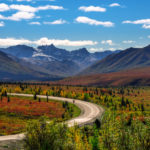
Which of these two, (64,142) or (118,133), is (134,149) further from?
(64,142)

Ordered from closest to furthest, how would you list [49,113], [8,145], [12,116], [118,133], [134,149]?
[134,149], [118,133], [8,145], [12,116], [49,113]

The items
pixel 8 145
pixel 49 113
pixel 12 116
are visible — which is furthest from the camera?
pixel 49 113

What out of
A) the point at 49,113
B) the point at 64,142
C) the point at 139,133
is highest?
the point at 139,133

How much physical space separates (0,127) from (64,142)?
3268 centimetres

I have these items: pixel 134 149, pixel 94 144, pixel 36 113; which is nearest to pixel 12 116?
pixel 36 113

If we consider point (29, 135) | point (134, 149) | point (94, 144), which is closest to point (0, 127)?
point (94, 144)

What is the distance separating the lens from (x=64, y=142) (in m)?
31.7

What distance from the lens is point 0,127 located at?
194ft

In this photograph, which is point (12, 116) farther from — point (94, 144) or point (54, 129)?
point (54, 129)

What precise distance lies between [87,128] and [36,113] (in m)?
27.8

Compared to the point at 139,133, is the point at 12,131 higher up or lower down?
lower down

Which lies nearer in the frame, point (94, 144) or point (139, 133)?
point (139, 133)

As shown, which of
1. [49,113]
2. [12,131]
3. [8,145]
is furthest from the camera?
[49,113]

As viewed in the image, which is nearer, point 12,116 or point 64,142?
point 64,142
